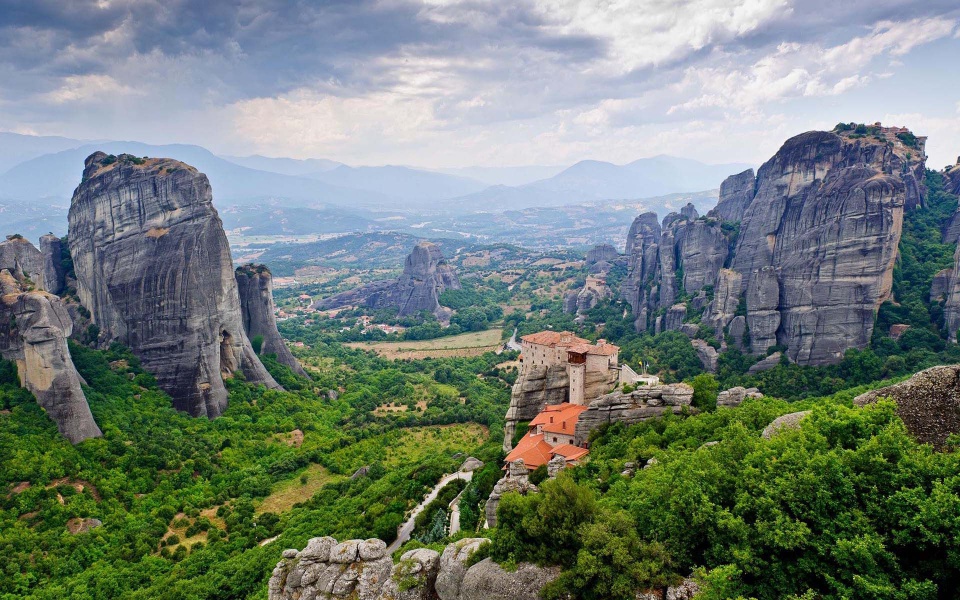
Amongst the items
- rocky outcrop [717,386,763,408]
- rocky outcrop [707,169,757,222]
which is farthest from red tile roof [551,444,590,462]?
rocky outcrop [707,169,757,222]

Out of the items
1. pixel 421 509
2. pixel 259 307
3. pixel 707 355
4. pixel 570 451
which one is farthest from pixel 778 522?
pixel 259 307

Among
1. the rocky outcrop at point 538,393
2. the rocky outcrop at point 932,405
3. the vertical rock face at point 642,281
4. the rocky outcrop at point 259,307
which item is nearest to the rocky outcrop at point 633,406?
the rocky outcrop at point 538,393

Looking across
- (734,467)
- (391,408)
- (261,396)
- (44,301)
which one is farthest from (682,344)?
(44,301)

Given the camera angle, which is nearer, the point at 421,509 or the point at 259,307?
the point at 421,509

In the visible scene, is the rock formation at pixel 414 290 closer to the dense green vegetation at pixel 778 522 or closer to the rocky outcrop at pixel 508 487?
the rocky outcrop at pixel 508 487

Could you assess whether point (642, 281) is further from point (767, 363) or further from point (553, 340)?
point (553, 340)

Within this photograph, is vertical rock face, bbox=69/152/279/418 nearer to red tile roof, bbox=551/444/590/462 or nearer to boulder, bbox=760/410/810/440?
red tile roof, bbox=551/444/590/462
